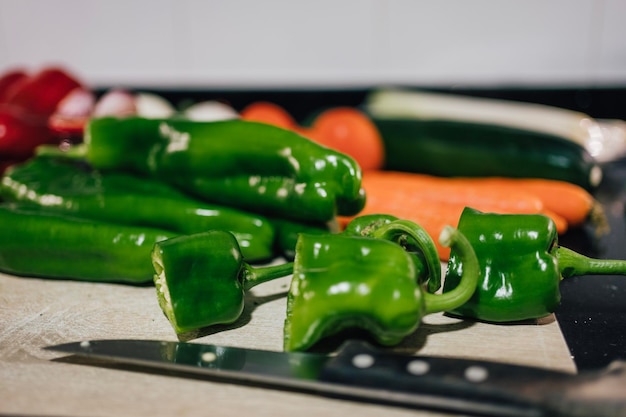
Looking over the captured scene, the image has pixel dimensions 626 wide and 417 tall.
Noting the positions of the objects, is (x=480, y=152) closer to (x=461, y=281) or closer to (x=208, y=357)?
(x=461, y=281)

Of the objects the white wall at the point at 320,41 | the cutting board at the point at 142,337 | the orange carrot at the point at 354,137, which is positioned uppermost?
the white wall at the point at 320,41

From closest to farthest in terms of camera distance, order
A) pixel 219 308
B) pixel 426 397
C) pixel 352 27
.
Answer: pixel 426 397 → pixel 219 308 → pixel 352 27

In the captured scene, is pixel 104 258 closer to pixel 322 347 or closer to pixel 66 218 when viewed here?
pixel 66 218

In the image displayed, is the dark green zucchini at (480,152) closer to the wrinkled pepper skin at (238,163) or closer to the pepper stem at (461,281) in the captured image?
the wrinkled pepper skin at (238,163)

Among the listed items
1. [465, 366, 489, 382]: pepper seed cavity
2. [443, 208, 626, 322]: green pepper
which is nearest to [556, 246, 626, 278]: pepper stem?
[443, 208, 626, 322]: green pepper

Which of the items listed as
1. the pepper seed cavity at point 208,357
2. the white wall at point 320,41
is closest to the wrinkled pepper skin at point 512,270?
the pepper seed cavity at point 208,357

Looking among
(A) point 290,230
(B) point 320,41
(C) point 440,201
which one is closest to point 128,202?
(A) point 290,230

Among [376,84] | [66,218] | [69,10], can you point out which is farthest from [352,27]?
[66,218]
